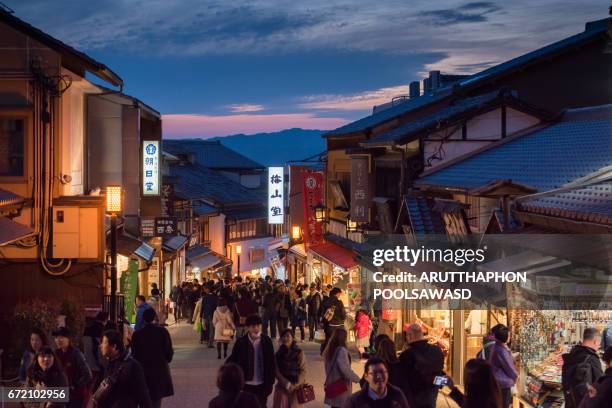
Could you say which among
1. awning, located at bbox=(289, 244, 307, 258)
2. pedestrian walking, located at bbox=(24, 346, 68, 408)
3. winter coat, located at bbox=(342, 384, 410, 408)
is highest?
winter coat, located at bbox=(342, 384, 410, 408)

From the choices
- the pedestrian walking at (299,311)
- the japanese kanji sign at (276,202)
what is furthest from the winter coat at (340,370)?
the japanese kanji sign at (276,202)

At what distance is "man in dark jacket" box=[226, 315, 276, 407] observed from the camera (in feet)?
39.4

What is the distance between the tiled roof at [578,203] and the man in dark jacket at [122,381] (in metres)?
5.03

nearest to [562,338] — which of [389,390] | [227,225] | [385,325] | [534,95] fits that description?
[389,390]

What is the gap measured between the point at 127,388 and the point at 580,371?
4971 millimetres

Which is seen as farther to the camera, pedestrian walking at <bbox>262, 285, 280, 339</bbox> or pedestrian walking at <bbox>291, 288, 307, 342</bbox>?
pedestrian walking at <bbox>291, 288, 307, 342</bbox>

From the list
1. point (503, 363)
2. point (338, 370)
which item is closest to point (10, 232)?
point (338, 370)

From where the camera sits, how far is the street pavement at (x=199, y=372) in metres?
15.3

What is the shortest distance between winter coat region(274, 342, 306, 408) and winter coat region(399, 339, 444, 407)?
223 cm

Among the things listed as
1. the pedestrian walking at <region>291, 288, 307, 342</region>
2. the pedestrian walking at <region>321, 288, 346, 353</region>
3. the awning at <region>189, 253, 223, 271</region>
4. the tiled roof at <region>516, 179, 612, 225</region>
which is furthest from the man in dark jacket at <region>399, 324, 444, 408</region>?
the awning at <region>189, 253, 223, 271</region>

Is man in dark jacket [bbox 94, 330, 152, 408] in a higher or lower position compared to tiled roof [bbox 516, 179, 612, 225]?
lower

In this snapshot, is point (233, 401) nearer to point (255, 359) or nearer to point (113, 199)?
point (255, 359)

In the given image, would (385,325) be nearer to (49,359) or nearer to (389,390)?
(49,359)

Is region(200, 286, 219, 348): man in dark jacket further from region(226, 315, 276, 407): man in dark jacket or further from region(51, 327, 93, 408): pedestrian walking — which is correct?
region(51, 327, 93, 408): pedestrian walking
